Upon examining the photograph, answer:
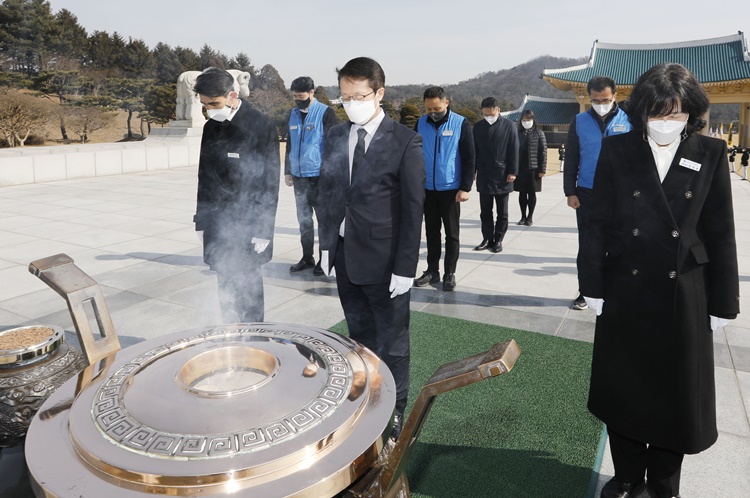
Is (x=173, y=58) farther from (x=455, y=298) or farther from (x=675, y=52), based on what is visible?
(x=455, y=298)

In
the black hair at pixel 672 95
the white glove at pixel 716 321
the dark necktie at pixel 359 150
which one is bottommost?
the white glove at pixel 716 321

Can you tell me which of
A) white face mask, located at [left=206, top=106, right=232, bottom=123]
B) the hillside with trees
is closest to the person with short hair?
white face mask, located at [left=206, top=106, right=232, bottom=123]

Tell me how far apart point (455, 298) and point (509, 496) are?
2.65 meters

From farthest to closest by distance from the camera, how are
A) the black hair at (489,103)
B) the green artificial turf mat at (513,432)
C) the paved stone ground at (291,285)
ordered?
1. the black hair at (489,103)
2. the paved stone ground at (291,285)
3. the green artificial turf mat at (513,432)

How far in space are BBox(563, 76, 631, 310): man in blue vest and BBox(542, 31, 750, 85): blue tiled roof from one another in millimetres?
28362

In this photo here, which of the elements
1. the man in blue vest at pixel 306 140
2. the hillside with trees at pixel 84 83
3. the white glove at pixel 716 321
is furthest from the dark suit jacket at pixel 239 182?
the hillside with trees at pixel 84 83

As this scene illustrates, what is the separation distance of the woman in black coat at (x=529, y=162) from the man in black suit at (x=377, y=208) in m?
5.84

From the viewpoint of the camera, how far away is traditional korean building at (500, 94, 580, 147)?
4019 centimetres

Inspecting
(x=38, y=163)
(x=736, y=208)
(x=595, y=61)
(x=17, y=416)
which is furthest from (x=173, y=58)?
(x=17, y=416)

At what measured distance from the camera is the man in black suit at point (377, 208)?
2.48m

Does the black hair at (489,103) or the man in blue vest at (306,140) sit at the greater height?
the black hair at (489,103)

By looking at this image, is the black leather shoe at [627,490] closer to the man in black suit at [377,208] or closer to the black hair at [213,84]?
the man in black suit at [377,208]

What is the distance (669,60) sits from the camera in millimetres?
31688

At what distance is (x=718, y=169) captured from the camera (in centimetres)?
192
